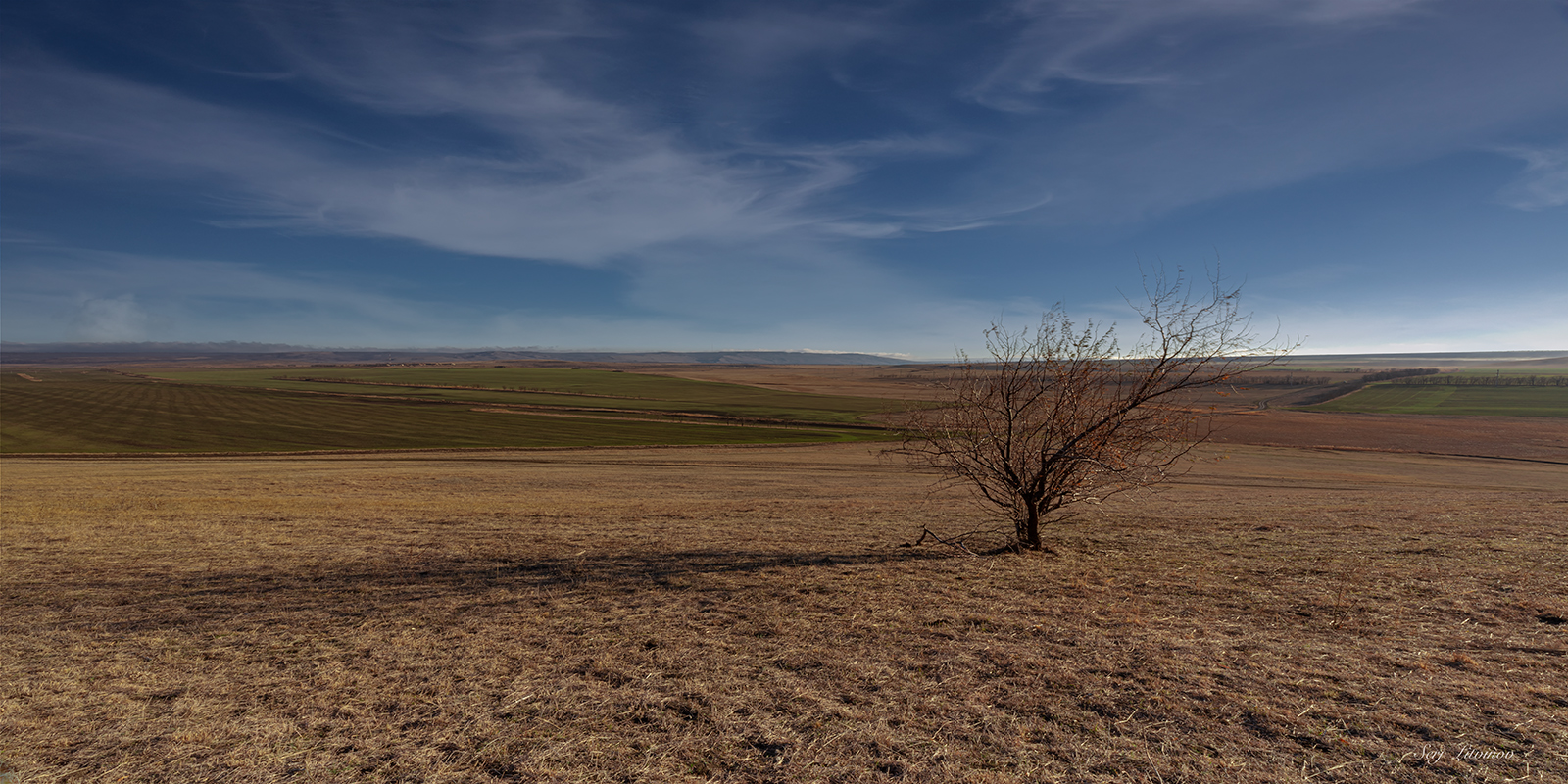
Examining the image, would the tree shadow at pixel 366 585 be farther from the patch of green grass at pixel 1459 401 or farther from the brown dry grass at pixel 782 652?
the patch of green grass at pixel 1459 401

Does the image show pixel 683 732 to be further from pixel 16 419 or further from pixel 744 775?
pixel 16 419

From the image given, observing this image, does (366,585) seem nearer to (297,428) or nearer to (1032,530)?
(1032,530)

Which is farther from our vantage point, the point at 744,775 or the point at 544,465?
the point at 544,465

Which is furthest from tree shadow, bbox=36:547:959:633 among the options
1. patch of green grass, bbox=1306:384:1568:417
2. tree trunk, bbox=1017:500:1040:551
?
patch of green grass, bbox=1306:384:1568:417

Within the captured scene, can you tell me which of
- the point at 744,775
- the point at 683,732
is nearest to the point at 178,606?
the point at 683,732

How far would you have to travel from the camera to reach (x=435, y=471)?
28703mm

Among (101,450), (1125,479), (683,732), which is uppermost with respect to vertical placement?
(1125,479)

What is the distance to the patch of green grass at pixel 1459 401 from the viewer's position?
227 ft

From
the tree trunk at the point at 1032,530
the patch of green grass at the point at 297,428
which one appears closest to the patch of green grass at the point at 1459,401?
the patch of green grass at the point at 297,428

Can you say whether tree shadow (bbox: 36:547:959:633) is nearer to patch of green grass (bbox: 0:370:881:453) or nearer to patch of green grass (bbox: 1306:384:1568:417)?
patch of green grass (bbox: 0:370:881:453)

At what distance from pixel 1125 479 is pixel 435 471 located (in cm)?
2793

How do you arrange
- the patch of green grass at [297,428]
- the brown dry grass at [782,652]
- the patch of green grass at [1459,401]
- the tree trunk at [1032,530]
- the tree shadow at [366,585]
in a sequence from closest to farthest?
the brown dry grass at [782,652]
the tree shadow at [366,585]
the tree trunk at [1032,530]
the patch of green grass at [297,428]
the patch of green grass at [1459,401]

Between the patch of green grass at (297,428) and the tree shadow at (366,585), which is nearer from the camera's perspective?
the tree shadow at (366,585)

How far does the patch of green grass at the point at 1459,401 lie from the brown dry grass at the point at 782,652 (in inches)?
3203
